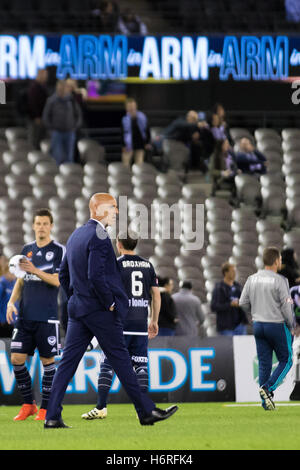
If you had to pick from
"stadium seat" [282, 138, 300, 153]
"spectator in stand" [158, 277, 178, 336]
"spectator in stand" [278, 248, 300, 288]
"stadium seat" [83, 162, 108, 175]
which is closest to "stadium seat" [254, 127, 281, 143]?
"stadium seat" [282, 138, 300, 153]

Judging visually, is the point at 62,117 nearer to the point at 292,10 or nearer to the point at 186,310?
the point at 186,310

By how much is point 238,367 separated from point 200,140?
7.91 m

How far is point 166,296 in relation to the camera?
1664 cm

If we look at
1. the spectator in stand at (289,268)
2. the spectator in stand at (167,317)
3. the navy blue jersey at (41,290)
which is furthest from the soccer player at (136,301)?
the spectator in stand at (289,268)

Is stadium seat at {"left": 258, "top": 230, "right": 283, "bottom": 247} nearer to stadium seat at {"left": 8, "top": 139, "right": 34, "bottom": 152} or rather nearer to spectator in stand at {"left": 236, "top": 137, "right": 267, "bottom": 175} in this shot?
spectator in stand at {"left": 236, "top": 137, "right": 267, "bottom": 175}

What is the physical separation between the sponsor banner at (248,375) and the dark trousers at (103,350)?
17.7 ft

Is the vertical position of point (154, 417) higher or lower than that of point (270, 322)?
lower

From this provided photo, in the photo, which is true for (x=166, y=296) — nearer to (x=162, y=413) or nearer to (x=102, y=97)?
(x=162, y=413)

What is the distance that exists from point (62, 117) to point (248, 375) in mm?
8118

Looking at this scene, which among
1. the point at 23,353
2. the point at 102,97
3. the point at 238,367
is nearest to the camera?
the point at 23,353

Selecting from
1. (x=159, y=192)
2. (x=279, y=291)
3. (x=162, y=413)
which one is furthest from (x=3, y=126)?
(x=162, y=413)

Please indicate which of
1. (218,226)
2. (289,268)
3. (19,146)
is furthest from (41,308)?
(19,146)

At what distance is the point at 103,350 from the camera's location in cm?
968

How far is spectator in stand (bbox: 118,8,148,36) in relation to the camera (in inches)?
899
